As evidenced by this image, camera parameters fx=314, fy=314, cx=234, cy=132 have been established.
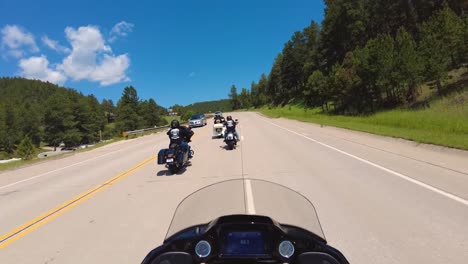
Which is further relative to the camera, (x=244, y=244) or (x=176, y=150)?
(x=176, y=150)

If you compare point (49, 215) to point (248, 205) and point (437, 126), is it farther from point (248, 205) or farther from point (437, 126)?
point (437, 126)

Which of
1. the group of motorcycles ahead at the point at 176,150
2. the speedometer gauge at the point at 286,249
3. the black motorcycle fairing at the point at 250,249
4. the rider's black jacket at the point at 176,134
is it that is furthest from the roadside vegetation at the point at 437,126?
the speedometer gauge at the point at 286,249

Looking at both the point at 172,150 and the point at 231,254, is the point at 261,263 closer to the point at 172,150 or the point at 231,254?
the point at 231,254

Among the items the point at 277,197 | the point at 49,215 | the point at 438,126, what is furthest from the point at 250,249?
the point at 438,126

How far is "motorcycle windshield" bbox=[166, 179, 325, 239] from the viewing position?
2.76 metres

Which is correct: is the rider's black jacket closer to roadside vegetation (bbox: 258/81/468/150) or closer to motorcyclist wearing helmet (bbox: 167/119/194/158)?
motorcyclist wearing helmet (bbox: 167/119/194/158)

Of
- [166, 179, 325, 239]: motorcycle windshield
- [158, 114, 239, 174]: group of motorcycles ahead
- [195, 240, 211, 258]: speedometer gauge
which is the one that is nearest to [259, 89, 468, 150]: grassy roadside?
[158, 114, 239, 174]: group of motorcycles ahead

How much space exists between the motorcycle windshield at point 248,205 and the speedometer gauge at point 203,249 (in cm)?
49

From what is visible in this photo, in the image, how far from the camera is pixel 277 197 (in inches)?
121

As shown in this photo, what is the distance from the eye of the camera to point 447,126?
1772 cm

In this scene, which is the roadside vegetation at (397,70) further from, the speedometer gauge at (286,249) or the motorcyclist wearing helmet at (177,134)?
the speedometer gauge at (286,249)

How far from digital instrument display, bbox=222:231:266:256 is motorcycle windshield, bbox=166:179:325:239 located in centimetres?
42

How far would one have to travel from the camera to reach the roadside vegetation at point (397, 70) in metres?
22.9

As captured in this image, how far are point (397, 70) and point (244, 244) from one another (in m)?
39.6
